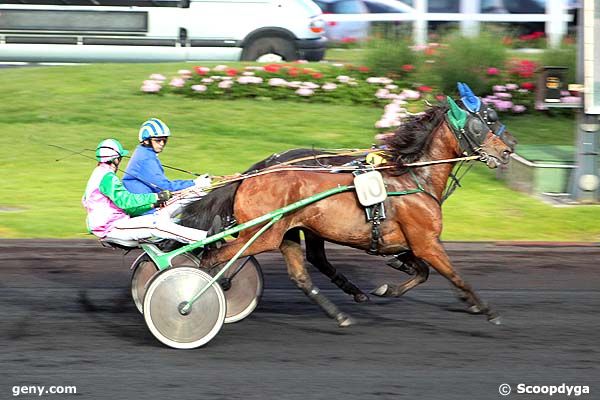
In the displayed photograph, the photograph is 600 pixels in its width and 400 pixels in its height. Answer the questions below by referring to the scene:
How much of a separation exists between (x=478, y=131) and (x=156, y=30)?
33.9 feet

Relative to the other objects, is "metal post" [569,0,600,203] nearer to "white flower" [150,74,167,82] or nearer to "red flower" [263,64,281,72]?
"red flower" [263,64,281,72]

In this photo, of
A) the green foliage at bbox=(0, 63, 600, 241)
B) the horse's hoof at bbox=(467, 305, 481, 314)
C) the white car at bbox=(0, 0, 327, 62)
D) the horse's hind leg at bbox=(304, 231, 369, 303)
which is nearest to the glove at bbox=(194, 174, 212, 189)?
the horse's hind leg at bbox=(304, 231, 369, 303)

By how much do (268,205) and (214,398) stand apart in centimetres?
172

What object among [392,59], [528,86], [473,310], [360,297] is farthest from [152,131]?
[528,86]

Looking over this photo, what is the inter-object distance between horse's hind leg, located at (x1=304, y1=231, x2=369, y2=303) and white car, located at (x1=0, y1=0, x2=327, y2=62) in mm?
9341

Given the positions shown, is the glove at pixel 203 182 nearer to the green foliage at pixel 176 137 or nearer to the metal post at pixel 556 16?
the green foliage at pixel 176 137

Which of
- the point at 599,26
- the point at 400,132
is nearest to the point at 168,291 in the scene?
the point at 400,132

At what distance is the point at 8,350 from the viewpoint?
6.94m

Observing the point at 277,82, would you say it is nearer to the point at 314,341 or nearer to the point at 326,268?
the point at 326,268

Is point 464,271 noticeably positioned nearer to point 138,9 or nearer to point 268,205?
point 268,205

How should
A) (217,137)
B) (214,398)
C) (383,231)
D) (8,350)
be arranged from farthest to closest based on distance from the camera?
(217,137), (383,231), (8,350), (214,398)

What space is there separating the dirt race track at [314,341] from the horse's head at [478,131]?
4.11 ft

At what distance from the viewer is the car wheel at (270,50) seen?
17.3 meters

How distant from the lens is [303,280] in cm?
749
